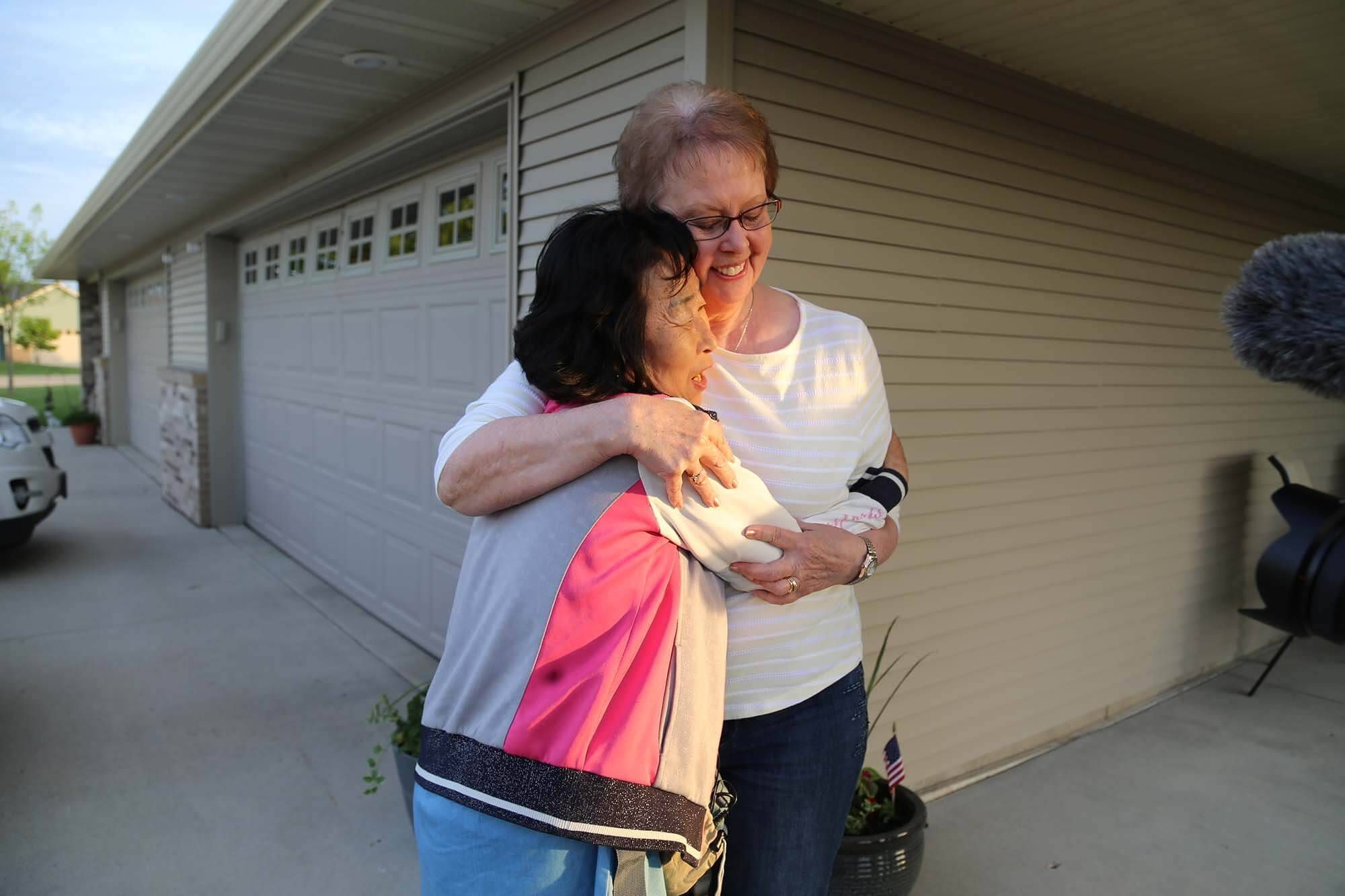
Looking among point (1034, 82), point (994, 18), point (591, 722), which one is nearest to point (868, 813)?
point (591, 722)

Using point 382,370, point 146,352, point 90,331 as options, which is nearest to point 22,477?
point 382,370

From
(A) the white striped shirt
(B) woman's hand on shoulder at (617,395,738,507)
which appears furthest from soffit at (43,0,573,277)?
(B) woman's hand on shoulder at (617,395,738,507)

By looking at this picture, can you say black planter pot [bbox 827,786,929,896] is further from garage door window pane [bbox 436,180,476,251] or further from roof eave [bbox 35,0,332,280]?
roof eave [bbox 35,0,332,280]

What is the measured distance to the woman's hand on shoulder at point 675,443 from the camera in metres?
1.10

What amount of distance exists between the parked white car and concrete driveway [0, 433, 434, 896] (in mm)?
343

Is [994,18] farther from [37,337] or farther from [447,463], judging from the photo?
[37,337]

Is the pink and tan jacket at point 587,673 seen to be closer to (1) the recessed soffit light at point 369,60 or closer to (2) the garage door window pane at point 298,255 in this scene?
(1) the recessed soffit light at point 369,60

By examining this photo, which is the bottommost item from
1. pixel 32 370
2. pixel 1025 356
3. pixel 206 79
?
pixel 32 370

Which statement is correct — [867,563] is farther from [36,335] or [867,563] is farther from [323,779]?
[36,335]

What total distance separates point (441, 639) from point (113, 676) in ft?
5.11

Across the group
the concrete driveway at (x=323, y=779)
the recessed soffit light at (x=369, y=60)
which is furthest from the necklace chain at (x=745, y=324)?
the recessed soffit light at (x=369, y=60)

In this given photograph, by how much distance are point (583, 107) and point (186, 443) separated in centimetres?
679

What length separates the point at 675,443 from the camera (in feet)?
3.64

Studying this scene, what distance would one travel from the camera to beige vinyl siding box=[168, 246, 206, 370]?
324 inches
